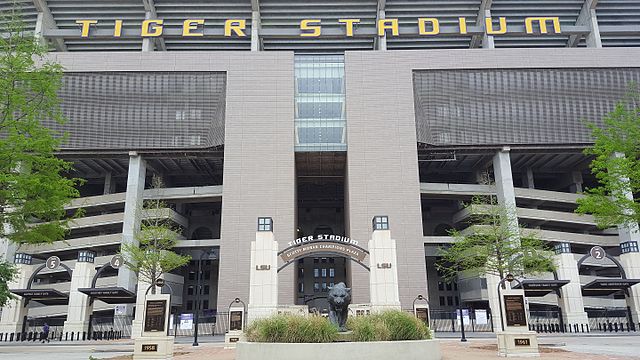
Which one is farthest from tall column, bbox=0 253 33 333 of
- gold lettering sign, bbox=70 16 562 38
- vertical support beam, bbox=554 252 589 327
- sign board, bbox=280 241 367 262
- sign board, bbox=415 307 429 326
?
vertical support beam, bbox=554 252 589 327

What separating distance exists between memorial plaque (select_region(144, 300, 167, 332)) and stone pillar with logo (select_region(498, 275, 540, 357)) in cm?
1367

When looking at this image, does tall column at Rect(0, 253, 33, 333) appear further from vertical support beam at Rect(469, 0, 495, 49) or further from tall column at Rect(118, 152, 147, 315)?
vertical support beam at Rect(469, 0, 495, 49)

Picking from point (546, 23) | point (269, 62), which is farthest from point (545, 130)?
point (269, 62)

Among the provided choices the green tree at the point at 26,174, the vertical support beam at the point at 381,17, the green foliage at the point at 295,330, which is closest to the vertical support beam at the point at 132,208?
the green tree at the point at 26,174

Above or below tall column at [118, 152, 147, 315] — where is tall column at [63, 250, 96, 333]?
below

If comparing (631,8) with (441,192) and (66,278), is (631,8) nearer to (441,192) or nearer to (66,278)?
(441,192)

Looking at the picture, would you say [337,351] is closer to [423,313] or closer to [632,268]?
[423,313]

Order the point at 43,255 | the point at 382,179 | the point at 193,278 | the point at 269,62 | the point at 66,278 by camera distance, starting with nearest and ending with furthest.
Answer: the point at 382,179
the point at 269,62
the point at 43,255
the point at 66,278
the point at 193,278

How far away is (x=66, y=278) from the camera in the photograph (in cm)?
6153

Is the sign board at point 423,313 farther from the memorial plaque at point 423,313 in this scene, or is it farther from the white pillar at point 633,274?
the white pillar at point 633,274

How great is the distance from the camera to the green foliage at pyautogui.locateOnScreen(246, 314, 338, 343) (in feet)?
50.3

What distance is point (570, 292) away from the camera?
4225cm

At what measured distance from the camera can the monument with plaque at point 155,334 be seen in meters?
19.2

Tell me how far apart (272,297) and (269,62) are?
29323 mm
